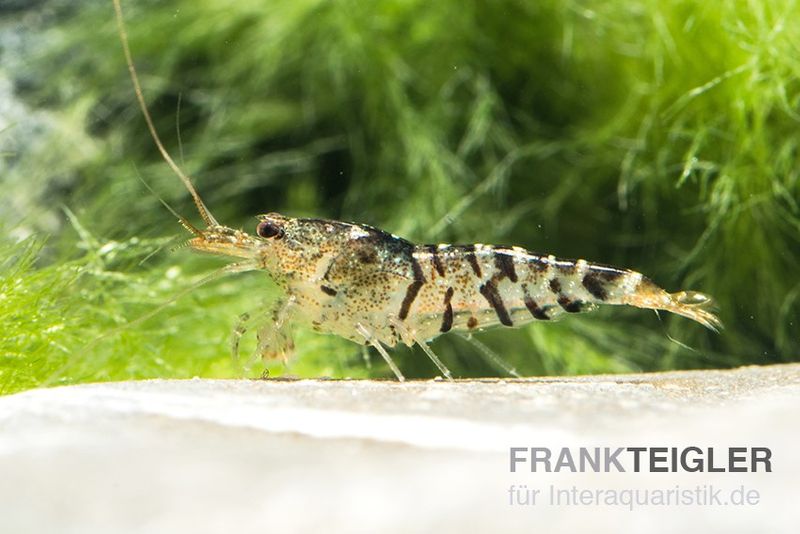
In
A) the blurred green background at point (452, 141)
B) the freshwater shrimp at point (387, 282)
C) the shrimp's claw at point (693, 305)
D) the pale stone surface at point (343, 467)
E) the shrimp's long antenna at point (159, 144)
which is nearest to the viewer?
the pale stone surface at point (343, 467)

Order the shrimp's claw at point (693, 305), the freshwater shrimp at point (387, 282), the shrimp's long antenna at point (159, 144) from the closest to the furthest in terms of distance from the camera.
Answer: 1. the shrimp's long antenna at point (159, 144)
2. the shrimp's claw at point (693, 305)
3. the freshwater shrimp at point (387, 282)

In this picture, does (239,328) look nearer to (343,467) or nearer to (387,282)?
(387,282)

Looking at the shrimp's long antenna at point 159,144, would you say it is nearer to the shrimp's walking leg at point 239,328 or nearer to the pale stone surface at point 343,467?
the shrimp's walking leg at point 239,328

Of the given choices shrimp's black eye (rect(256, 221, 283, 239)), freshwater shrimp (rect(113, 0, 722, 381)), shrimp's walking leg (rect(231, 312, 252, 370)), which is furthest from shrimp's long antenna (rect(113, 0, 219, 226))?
shrimp's walking leg (rect(231, 312, 252, 370))

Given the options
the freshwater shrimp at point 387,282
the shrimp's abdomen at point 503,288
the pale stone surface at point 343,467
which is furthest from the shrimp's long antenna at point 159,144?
the pale stone surface at point 343,467

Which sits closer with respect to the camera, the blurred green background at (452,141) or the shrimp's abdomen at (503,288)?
the shrimp's abdomen at (503,288)

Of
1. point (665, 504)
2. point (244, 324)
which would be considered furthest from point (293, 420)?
point (244, 324)

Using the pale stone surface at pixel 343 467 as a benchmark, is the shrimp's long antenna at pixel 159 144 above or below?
above

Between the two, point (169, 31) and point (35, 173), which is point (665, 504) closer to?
point (35, 173)

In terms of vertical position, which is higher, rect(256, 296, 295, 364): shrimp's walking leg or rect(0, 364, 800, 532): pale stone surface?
rect(0, 364, 800, 532): pale stone surface

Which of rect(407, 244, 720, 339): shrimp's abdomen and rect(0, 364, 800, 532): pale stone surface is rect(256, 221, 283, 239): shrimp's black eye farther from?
rect(0, 364, 800, 532): pale stone surface
